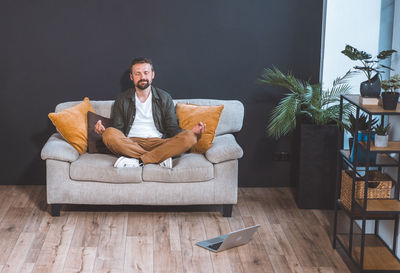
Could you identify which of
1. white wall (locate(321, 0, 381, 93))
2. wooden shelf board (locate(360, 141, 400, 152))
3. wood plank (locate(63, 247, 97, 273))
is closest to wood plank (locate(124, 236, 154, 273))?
wood plank (locate(63, 247, 97, 273))

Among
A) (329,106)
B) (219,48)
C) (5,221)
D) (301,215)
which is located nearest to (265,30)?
(219,48)

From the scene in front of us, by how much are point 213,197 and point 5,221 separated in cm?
166

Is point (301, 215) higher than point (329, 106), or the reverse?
point (329, 106)

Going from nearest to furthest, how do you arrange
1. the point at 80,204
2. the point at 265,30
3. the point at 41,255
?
1. the point at 41,255
2. the point at 80,204
3. the point at 265,30

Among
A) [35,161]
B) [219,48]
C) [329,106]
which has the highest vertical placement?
[219,48]

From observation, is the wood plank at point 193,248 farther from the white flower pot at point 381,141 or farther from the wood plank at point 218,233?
the white flower pot at point 381,141

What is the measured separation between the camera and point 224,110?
5.18m

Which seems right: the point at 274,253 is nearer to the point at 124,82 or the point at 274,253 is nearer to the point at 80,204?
the point at 80,204

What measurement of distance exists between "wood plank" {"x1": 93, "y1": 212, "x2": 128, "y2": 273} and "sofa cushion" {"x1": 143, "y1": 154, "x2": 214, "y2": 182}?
412mm

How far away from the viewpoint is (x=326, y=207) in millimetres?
5020

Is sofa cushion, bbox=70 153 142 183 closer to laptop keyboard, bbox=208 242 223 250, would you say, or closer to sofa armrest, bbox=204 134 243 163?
sofa armrest, bbox=204 134 243 163

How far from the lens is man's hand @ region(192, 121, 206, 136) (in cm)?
468

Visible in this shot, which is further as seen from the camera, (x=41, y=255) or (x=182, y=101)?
(x=182, y=101)

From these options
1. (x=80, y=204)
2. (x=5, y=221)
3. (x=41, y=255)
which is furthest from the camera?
(x=80, y=204)
